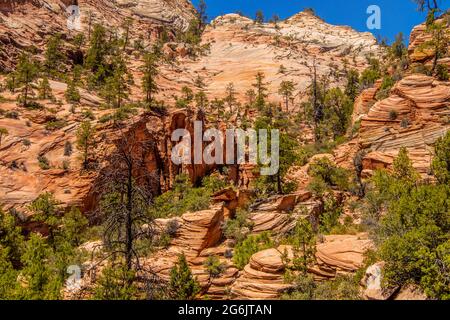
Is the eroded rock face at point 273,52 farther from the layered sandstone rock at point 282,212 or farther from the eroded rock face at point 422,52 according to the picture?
the layered sandstone rock at point 282,212

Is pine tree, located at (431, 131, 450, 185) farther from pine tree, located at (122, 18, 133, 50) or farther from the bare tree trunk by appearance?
pine tree, located at (122, 18, 133, 50)

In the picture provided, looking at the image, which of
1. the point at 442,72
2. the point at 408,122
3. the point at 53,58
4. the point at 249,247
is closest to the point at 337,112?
the point at 442,72

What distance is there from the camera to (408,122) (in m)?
28.9

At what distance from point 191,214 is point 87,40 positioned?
171ft

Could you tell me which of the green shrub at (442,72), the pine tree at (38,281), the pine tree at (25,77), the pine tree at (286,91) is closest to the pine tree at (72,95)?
the pine tree at (25,77)

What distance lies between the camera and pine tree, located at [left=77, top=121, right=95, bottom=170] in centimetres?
3266

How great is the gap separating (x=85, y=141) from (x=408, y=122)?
2605 centimetres

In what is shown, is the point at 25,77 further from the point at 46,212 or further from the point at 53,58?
the point at 46,212

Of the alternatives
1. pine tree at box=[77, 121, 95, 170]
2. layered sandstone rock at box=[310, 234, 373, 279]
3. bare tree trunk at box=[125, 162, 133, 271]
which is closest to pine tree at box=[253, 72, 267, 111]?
pine tree at box=[77, 121, 95, 170]

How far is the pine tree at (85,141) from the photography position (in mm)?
32656

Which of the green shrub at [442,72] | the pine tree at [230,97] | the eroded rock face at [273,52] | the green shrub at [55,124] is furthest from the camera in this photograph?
the eroded rock face at [273,52]

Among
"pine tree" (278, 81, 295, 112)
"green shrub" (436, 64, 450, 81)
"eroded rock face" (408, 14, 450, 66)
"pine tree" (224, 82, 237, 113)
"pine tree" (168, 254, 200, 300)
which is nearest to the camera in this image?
"pine tree" (168, 254, 200, 300)

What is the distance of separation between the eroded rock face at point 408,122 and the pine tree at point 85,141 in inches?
889

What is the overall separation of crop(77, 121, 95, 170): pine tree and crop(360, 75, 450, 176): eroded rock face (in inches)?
889
